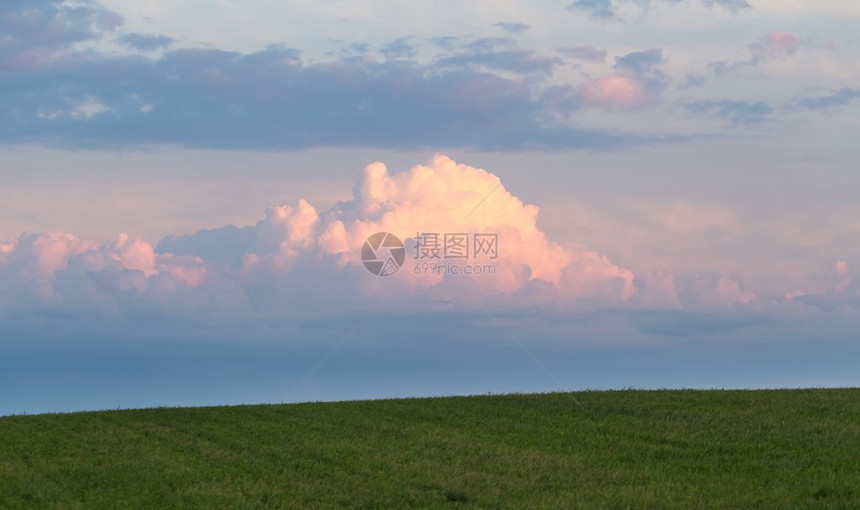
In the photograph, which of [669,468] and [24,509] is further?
[669,468]

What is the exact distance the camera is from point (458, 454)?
17766 millimetres

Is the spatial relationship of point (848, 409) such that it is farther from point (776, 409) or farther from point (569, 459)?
point (569, 459)

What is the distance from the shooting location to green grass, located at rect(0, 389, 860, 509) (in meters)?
14.5

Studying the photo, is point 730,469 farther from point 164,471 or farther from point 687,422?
point 164,471

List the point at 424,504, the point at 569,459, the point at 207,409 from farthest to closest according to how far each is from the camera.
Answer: the point at 207,409 < the point at 569,459 < the point at 424,504

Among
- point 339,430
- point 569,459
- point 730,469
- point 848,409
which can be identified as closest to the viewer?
point 730,469

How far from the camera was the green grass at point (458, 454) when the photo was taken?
571 inches

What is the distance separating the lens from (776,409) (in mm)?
22188

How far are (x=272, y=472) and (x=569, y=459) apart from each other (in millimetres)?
5384

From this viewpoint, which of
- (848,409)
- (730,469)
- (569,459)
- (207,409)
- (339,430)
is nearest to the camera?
(730,469)

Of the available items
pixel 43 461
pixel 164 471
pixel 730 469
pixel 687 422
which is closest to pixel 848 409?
pixel 687 422

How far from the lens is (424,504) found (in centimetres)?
1409

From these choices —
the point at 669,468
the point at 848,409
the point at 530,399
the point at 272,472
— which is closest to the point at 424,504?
the point at 272,472

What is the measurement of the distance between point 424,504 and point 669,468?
188 inches
